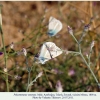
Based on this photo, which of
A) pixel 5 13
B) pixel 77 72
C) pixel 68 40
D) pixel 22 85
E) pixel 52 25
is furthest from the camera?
pixel 5 13

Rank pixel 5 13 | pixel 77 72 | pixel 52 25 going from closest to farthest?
pixel 52 25 → pixel 77 72 → pixel 5 13

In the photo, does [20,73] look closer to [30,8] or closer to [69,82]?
[69,82]

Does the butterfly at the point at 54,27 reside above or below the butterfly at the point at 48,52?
above

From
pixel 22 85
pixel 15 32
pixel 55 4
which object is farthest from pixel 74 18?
pixel 22 85

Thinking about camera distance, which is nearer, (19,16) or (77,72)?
(77,72)

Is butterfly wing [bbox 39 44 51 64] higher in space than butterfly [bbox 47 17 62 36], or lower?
lower

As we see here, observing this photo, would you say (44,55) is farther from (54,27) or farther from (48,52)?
(54,27)

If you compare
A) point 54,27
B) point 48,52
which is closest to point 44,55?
point 48,52

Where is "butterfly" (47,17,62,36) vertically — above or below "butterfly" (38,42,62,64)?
above
